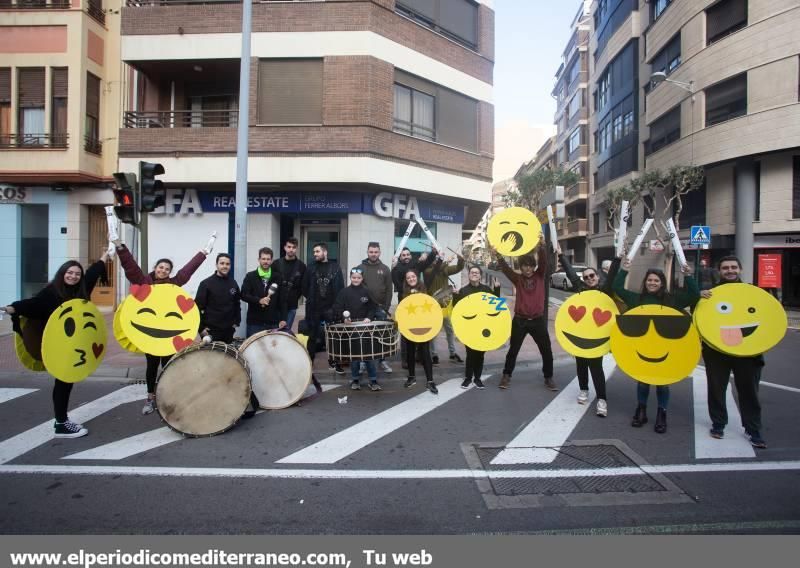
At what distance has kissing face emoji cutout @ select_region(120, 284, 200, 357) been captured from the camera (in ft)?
17.2

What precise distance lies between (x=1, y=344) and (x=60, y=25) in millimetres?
9958

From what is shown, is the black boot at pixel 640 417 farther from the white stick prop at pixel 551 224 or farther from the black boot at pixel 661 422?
the white stick prop at pixel 551 224

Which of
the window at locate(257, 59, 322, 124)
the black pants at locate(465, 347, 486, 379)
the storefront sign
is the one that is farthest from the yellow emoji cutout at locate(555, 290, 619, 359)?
the storefront sign

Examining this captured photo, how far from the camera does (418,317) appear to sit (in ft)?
21.5

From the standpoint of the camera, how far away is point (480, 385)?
692cm

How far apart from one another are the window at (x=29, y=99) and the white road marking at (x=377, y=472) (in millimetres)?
13968

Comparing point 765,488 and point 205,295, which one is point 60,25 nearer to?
point 205,295

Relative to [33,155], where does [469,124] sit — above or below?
above

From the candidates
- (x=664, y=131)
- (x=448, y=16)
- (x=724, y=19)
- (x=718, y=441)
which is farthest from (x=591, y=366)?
(x=664, y=131)

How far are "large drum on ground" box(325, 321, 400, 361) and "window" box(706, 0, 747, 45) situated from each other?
23745mm

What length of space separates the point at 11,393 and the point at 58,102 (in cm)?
1149

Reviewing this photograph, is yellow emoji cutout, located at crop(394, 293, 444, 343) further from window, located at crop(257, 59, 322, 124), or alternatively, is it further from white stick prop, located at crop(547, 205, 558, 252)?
window, located at crop(257, 59, 322, 124)

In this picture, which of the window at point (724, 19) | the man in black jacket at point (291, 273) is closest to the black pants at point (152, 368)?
the man in black jacket at point (291, 273)
